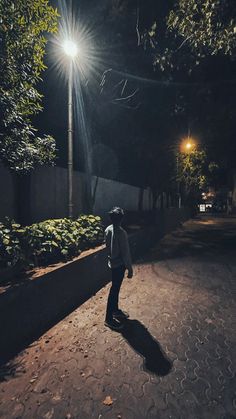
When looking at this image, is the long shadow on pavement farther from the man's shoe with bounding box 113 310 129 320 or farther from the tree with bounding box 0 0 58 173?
the tree with bounding box 0 0 58 173

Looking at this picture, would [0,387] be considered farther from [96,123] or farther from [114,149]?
[114,149]

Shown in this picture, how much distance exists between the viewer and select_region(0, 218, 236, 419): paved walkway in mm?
2842

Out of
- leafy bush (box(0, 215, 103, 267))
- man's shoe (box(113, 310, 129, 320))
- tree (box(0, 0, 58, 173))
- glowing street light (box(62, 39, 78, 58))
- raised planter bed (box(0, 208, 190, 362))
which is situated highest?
glowing street light (box(62, 39, 78, 58))

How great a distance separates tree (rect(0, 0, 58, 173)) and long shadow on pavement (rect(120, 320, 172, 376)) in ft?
11.8

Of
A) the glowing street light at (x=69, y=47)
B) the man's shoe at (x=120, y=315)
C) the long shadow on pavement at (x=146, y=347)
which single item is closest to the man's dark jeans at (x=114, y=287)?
the man's shoe at (x=120, y=315)

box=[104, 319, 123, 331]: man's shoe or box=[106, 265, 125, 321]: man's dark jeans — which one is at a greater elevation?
box=[106, 265, 125, 321]: man's dark jeans

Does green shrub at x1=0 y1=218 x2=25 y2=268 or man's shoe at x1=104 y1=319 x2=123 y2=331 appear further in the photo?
man's shoe at x1=104 y1=319 x2=123 y2=331

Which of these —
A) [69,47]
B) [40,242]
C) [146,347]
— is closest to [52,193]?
[40,242]

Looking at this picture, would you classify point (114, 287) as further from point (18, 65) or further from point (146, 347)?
point (18, 65)

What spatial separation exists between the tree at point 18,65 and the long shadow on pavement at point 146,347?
3600 mm

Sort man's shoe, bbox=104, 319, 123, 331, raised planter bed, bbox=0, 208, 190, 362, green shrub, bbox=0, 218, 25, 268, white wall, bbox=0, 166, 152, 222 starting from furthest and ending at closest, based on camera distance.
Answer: white wall, bbox=0, 166, 152, 222 → man's shoe, bbox=104, 319, 123, 331 → green shrub, bbox=0, 218, 25, 268 → raised planter bed, bbox=0, 208, 190, 362

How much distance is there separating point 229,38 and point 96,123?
8474 mm

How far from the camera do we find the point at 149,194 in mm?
23031

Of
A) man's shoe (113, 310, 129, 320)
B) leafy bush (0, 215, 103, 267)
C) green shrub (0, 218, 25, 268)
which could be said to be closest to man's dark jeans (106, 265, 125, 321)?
man's shoe (113, 310, 129, 320)
